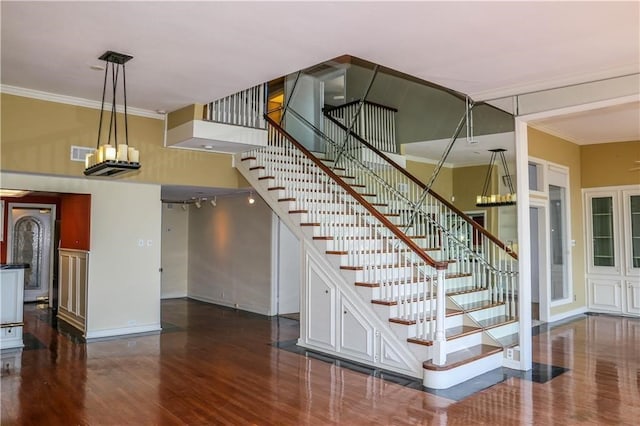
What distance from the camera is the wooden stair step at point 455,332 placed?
491 centimetres

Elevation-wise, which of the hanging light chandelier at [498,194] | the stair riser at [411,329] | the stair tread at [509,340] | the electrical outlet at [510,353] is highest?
the hanging light chandelier at [498,194]

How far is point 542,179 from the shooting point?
295 inches

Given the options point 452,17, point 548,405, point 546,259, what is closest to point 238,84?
point 452,17

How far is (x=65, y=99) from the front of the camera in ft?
20.6

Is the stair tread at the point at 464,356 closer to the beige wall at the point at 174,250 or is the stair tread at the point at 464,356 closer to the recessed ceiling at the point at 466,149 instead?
the recessed ceiling at the point at 466,149

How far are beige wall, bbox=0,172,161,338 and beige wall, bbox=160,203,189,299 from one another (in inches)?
147

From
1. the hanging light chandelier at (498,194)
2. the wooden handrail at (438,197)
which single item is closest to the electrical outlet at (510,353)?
the wooden handrail at (438,197)

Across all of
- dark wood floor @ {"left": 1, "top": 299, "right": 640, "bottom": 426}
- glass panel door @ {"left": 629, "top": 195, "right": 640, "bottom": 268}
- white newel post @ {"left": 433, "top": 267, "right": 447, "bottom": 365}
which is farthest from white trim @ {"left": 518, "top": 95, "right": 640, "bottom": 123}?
glass panel door @ {"left": 629, "top": 195, "right": 640, "bottom": 268}

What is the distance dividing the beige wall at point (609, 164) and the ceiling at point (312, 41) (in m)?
4.30

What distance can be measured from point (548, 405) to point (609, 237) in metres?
5.67

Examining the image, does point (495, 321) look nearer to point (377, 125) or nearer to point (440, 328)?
point (440, 328)

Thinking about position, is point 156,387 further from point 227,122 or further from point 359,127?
point 359,127

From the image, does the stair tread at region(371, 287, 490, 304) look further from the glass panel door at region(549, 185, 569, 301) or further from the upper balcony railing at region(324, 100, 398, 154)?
the upper balcony railing at region(324, 100, 398, 154)

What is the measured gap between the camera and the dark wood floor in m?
3.97
